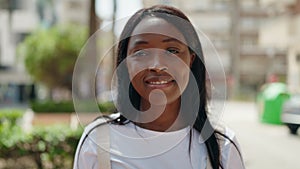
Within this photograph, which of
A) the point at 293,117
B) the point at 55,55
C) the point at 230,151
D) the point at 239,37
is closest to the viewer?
the point at 230,151

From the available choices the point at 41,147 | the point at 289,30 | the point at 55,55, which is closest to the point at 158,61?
the point at 41,147

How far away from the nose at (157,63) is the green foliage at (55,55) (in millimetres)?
24218

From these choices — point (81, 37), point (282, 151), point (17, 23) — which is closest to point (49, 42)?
point (81, 37)

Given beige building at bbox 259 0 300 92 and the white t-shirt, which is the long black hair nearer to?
the white t-shirt

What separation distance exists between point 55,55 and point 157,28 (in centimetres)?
2492

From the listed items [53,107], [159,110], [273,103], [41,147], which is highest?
[159,110]

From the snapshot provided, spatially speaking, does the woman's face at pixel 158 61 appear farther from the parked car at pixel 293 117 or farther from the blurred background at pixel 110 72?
the parked car at pixel 293 117

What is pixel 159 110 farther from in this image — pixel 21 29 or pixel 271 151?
pixel 21 29

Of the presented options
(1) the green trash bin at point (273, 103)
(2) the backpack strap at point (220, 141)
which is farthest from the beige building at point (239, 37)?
(2) the backpack strap at point (220, 141)

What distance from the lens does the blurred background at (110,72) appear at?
5.43 meters

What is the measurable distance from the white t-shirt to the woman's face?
0.09 meters

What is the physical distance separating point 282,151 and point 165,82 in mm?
7744

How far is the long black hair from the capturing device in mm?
1281

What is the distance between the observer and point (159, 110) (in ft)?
4.18
